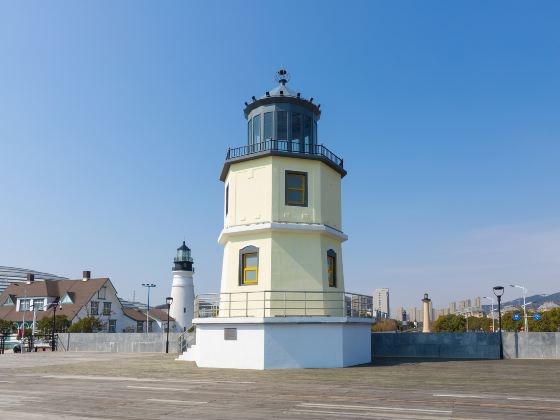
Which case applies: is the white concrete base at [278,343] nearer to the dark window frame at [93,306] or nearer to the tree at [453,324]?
the dark window frame at [93,306]

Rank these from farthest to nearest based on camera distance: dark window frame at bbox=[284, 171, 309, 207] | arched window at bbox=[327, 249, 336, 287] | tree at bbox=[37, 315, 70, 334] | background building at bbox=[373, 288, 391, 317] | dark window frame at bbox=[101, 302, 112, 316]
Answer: background building at bbox=[373, 288, 391, 317] < dark window frame at bbox=[101, 302, 112, 316] < tree at bbox=[37, 315, 70, 334] < arched window at bbox=[327, 249, 336, 287] < dark window frame at bbox=[284, 171, 309, 207]

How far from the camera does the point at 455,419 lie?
8.60 m

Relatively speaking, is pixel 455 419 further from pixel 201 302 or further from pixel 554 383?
pixel 201 302

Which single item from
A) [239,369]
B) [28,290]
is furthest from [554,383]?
[28,290]

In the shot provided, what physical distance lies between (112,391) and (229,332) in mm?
7788

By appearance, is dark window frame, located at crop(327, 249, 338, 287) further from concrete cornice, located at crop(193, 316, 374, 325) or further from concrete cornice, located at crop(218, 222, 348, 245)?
concrete cornice, located at crop(193, 316, 374, 325)

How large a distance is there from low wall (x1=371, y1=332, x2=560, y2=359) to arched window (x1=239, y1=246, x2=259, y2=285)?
8.17 m

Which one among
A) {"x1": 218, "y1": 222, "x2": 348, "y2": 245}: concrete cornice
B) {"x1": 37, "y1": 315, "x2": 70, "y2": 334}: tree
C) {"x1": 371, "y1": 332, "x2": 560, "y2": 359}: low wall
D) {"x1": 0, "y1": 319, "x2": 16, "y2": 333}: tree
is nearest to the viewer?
{"x1": 218, "y1": 222, "x2": 348, "y2": 245}: concrete cornice

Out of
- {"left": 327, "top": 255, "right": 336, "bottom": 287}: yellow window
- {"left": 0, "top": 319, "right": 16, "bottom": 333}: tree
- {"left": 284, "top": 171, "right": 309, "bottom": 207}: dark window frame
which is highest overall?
{"left": 284, "top": 171, "right": 309, "bottom": 207}: dark window frame

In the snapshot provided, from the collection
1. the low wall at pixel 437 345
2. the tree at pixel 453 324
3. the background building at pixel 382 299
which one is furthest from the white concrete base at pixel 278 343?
the background building at pixel 382 299

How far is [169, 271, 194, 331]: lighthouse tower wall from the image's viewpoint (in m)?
63.9

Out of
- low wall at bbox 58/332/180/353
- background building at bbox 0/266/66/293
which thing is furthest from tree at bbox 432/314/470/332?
Result: background building at bbox 0/266/66/293

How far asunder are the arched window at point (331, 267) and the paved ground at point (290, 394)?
17.8 feet

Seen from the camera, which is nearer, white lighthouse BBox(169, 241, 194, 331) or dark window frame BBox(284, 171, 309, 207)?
dark window frame BBox(284, 171, 309, 207)
